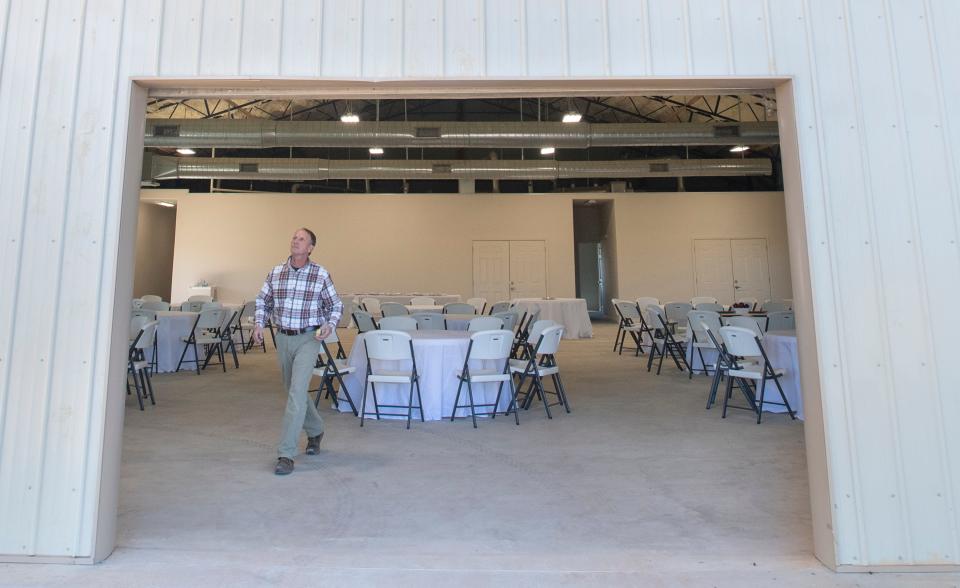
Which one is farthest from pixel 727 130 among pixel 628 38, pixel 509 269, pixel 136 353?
pixel 136 353

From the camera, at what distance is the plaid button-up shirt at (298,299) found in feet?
9.71

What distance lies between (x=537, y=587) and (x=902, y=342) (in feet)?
5.53

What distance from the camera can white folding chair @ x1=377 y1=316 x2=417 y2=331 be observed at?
4.92 m

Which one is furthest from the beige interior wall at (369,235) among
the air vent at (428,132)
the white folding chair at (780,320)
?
the white folding chair at (780,320)

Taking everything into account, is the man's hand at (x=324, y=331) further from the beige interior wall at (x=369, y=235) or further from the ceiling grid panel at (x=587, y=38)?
the beige interior wall at (x=369, y=235)

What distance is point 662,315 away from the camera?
7195 millimetres

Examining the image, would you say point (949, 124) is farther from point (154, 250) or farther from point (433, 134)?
point (154, 250)

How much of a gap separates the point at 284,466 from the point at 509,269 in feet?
37.4

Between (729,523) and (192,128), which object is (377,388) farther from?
(192,128)

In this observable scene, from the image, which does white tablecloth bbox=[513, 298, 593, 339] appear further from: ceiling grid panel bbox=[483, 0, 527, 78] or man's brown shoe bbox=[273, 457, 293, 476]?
ceiling grid panel bbox=[483, 0, 527, 78]

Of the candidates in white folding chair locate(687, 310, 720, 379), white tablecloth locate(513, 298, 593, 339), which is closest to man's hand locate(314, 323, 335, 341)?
white folding chair locate(687, 310, 720, 379)

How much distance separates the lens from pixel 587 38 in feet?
6.55

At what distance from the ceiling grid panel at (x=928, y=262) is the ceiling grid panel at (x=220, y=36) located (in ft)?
8.99

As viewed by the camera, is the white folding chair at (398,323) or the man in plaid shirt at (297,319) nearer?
the man in plaid shirt at (297,319)
